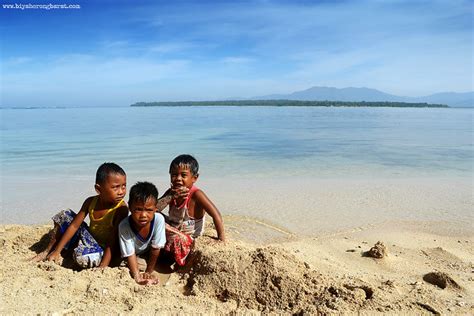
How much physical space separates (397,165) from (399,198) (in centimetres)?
413

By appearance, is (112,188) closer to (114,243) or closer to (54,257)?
(114,243)

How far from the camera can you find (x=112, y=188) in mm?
3408

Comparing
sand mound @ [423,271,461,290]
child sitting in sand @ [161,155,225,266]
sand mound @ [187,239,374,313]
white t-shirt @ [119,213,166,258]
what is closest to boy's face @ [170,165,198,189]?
child sitting in sand @ [161,155,225,266]

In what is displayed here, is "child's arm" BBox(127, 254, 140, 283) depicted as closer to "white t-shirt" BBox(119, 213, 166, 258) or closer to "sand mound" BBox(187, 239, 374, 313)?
"white t-shirt" BBox(119, 213, 166, 258)

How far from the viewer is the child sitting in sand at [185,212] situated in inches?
141

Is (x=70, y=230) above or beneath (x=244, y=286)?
above

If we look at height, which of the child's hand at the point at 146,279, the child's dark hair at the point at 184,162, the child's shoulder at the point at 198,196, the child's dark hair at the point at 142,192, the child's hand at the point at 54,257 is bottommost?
the child's hand at the point at 146,279

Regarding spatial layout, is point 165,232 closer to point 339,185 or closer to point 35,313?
point 35,313

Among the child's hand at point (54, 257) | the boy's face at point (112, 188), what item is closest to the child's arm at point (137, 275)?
the boy's face at point (112, 188)

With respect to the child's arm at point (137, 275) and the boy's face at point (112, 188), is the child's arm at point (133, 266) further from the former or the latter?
the boy's face at point (112, 188)

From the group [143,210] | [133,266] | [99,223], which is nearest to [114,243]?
[99,223]

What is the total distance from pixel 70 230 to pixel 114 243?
451 millimetres

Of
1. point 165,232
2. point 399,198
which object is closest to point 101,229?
point 165,232

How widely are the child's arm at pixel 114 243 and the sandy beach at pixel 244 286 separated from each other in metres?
0.17
